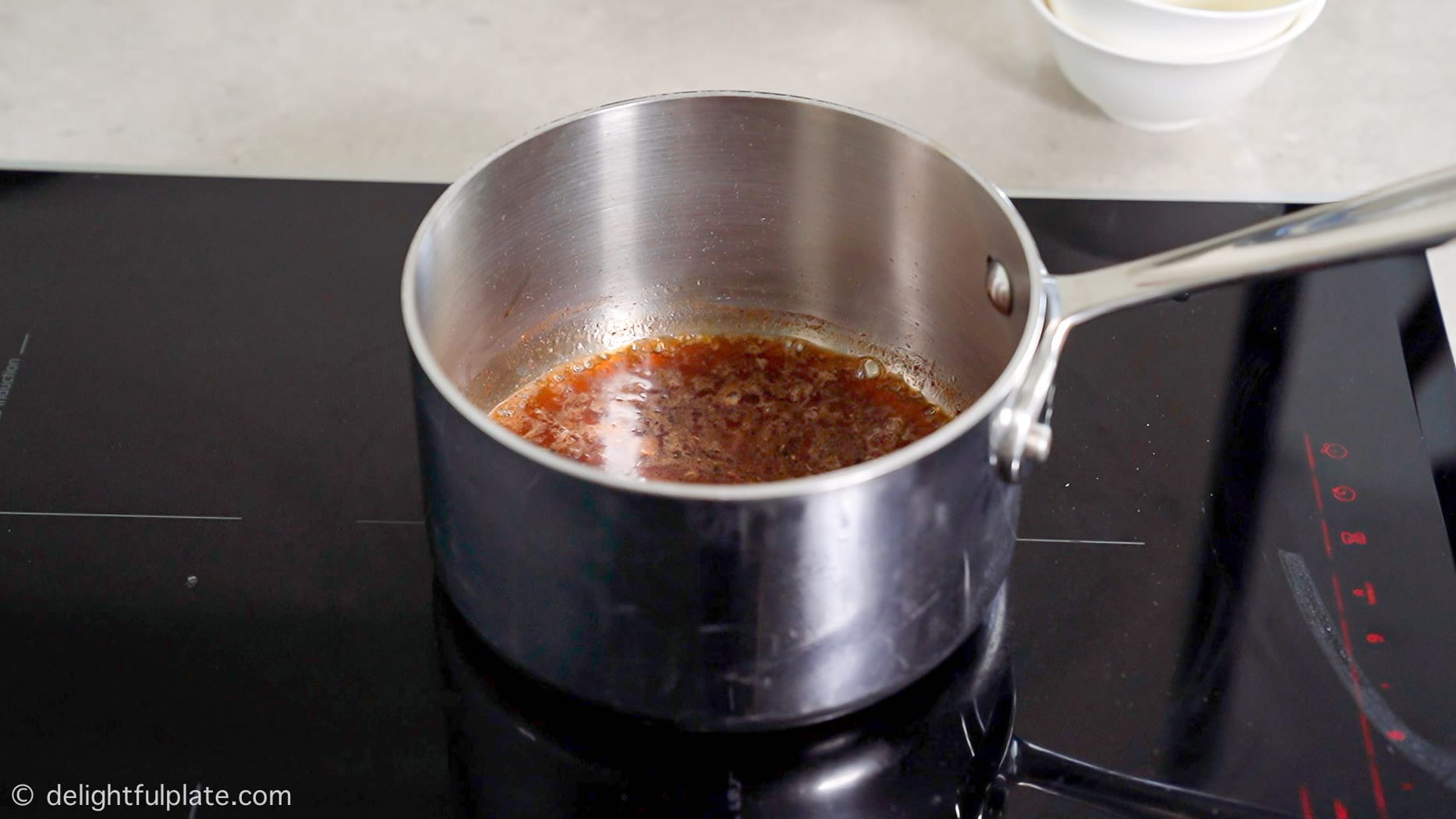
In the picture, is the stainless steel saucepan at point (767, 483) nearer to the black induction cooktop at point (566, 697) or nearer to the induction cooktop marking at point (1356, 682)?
the black induction cooktop at point (566, 697)

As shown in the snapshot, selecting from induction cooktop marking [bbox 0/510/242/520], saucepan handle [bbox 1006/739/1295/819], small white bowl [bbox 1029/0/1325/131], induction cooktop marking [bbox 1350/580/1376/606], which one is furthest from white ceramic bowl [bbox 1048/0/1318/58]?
induction cooktop marking [bbox 0/510/242/520]

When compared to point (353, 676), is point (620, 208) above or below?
above

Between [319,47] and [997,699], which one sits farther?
[319,47]

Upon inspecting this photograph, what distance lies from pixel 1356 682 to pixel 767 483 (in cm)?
27

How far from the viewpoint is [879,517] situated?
485 mm

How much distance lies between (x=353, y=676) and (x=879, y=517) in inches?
10.2

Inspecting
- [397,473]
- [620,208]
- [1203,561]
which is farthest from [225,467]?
[1203,561]

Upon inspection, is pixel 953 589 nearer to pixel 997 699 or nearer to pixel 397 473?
pixel 997 699

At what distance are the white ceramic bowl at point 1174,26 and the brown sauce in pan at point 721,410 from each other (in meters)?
0.27

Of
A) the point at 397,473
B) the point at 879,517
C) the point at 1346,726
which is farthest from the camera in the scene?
the point at 397,473

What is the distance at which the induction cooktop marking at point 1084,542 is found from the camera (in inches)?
26.5

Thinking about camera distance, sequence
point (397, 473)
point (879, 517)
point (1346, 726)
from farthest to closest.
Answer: point (397, 473) < point (1346, 726) < point (879, 517)

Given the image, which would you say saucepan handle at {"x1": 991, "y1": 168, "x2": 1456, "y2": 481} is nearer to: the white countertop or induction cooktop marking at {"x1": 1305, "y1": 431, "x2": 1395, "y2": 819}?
induction cooktop marking at {"x1": 1305, "y1": 431, "x2": 1395, "y2": 819}

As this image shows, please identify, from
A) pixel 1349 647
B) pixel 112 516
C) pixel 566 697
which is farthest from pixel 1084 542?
pixel 112 516
